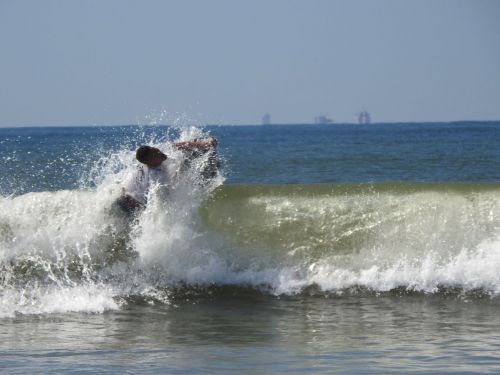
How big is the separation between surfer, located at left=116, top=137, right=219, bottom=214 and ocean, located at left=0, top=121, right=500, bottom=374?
0.13 metres

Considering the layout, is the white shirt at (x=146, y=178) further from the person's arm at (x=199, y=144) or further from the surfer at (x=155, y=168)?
the person's arm at (x=199, y=144)

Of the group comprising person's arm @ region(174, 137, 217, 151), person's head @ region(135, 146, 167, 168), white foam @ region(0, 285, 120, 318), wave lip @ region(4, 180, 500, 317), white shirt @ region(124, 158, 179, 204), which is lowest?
white foam @ region(0, 285, 120, 318)

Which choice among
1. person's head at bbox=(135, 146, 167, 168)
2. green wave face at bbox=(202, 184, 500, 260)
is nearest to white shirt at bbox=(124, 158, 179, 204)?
person's head at bbox=(135, 146, 167, 168)

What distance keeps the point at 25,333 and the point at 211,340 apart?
1.78 m

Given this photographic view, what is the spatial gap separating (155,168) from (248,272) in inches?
67.8

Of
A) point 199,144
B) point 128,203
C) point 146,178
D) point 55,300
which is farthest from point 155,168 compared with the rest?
point 55,300

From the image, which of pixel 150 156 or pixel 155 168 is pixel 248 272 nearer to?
pixel 155 168

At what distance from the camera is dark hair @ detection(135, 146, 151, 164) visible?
38.1ft

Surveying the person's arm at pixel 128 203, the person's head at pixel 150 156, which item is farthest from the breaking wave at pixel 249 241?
the person's head at pixel 150 156

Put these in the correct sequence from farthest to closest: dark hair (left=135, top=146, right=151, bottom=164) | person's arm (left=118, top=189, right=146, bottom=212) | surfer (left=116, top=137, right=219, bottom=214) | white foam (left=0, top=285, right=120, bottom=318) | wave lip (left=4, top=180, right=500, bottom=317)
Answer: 1. person's arm (left=118, top=189, right=146, bottom=212)
2. wave lip (left=4, top=180, right=500, bottom=317)
3. surfer (left=116, top=137, right=219, bottom=214)
4. dark hair (left=135, top=146, right=151, bottom=164)
5. white foam (left=0, top=285, right=120, bottom=318)

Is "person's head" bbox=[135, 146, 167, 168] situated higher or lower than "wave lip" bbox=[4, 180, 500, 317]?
higher

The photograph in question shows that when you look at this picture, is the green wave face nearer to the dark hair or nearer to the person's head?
the person's head

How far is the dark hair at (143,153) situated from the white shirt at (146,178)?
0.58 feet

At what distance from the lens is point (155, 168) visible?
468 inches
